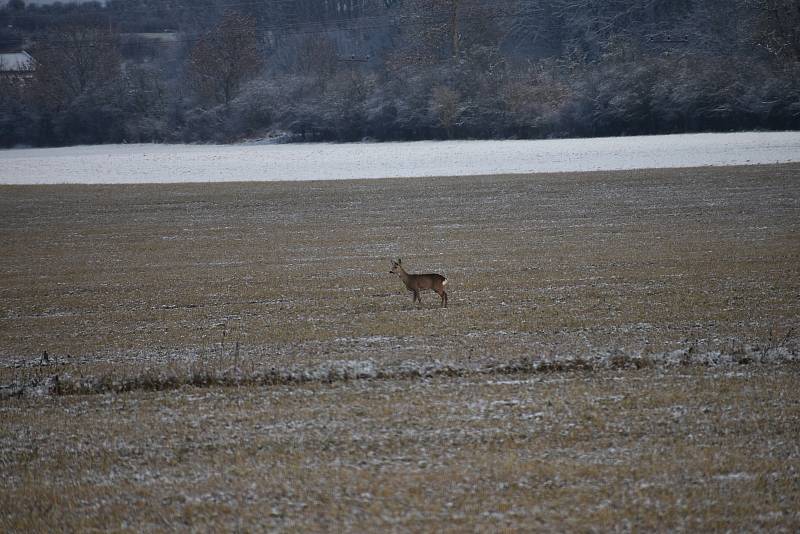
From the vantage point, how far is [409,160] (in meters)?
59.6

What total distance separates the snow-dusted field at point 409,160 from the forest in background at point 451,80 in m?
5.53

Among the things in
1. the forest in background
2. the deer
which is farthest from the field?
the forest in background

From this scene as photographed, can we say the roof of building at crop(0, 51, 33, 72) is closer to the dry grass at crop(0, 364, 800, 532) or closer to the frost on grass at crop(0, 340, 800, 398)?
the frost on grass at crop(0, 340, 800, 398)

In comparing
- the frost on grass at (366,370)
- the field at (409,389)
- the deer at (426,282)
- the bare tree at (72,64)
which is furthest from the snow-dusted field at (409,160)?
the frost on grass at (366,370)

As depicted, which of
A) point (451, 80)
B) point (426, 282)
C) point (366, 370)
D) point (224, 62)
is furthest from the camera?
Result: point (224, 62)

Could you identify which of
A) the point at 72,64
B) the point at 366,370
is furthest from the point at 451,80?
the point at 366,370

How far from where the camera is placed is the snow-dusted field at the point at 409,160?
169ft

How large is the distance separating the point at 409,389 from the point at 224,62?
88.4 metres

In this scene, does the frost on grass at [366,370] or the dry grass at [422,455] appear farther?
the frost on grass at [366,370]

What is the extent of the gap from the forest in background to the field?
4357 cm

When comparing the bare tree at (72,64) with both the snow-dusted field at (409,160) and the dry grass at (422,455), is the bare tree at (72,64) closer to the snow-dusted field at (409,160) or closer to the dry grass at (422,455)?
the snow-dusted field at (409,160)

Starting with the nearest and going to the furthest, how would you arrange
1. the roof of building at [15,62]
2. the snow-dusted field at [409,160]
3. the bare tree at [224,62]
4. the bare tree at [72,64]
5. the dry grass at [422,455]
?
the dry grass at [422,455] → the snow-dusted field at [409,160] → the bare tree at [224,62] → the bare tree at [72,64] → the roof of building at [15,62]

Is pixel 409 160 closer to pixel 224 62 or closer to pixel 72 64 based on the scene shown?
pixel 224 62

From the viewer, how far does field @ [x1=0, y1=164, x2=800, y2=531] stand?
7.53 metres
